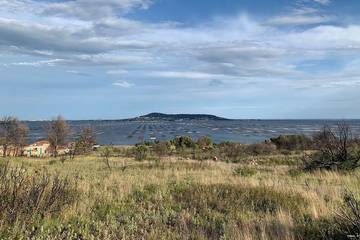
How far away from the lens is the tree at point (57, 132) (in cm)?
5983

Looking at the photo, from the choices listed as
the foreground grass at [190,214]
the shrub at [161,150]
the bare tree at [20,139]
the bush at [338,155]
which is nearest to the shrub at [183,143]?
the shrub at [161,150]

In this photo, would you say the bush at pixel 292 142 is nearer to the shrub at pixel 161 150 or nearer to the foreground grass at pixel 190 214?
the shrub at pixel 161 150

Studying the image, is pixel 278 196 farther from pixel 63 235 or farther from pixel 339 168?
pixel 339 168

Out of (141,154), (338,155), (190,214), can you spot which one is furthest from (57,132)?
(190,214)

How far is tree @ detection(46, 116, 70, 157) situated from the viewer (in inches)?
2355

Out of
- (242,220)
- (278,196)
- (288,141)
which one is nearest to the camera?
(242,220)

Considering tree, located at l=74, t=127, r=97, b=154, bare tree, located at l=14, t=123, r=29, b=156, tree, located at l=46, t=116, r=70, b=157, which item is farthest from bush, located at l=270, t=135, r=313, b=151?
bare tree, located at l=14, t=123, r=29, b=156

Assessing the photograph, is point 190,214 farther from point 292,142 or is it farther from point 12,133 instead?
point 12,133

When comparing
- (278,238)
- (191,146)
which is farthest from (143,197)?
(191,146)

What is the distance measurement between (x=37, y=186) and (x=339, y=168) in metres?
12.8

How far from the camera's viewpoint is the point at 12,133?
5859cm

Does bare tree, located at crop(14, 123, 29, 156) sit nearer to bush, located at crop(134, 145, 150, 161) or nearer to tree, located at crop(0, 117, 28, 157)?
tree, located at crop(0, 117, 28, 157)

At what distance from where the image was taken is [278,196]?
29.9 ft

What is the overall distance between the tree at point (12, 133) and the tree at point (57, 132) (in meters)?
3.87
